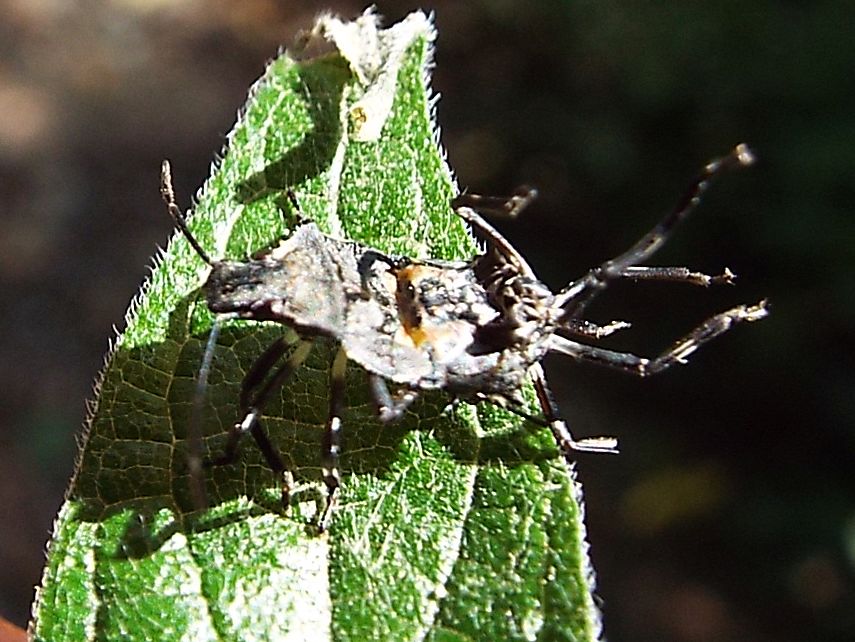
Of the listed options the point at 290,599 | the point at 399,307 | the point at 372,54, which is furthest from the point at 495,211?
the point at 290,599

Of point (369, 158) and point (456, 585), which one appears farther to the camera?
point (369, 158)

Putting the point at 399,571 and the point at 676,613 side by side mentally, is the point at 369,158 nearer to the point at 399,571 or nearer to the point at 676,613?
the point at 399,571

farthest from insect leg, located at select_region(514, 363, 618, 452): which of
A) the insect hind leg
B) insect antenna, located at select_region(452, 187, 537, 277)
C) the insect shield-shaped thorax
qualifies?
insect antenna, located at select_region(452, 187, 537, 277)

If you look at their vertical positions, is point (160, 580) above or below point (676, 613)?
below

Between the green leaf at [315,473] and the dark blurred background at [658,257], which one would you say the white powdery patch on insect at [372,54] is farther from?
the dark blurred background at [658,257]

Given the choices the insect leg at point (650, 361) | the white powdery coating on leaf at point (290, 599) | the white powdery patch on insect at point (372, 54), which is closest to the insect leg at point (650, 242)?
the insect leg at point (650, 361)

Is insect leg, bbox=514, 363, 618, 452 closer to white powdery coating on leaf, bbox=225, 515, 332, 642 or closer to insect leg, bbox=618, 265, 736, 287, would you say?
insect leg, bbox=618, 265, 736, 287

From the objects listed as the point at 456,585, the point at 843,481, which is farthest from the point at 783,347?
the point at 456,585
